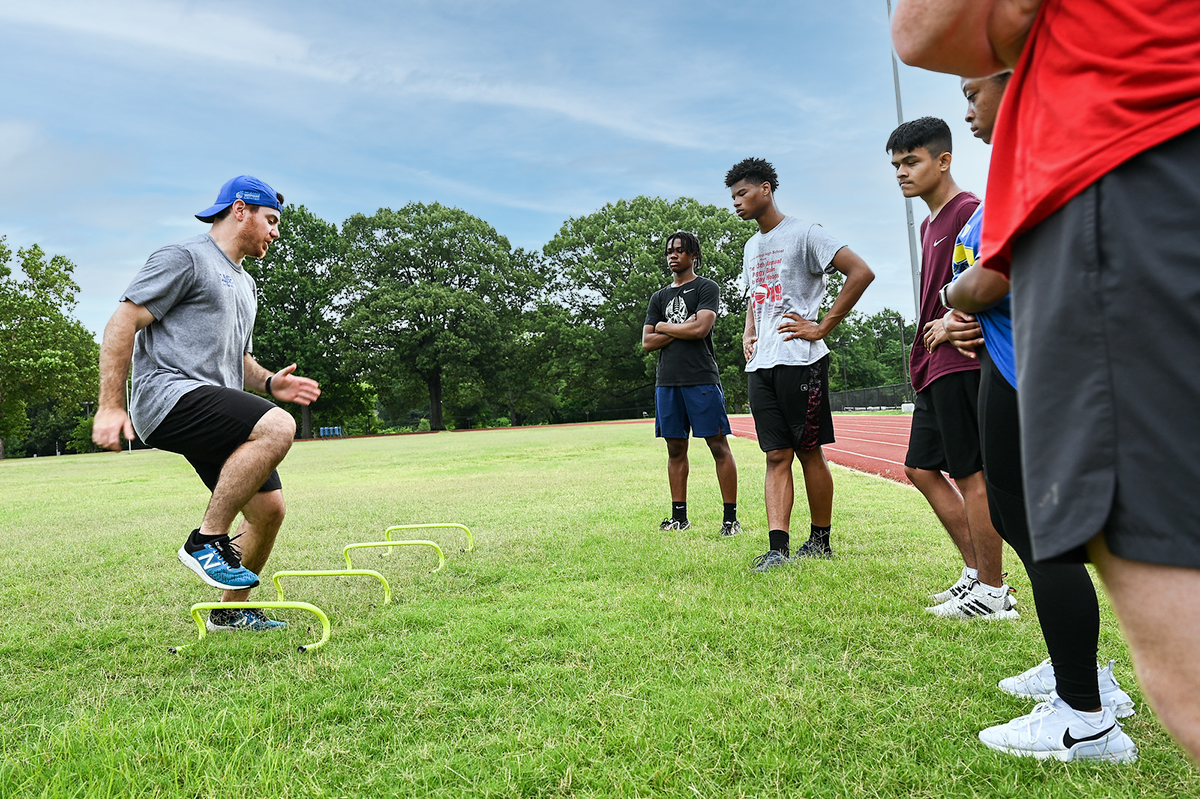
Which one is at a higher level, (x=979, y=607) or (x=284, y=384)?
(x=284, y=384)

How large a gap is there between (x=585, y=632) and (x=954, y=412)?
1972mm

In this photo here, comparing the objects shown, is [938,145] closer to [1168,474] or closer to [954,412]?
[954,412]

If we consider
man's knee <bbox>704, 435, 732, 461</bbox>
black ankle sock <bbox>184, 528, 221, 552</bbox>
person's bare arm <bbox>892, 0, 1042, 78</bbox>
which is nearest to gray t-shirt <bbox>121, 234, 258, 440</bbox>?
black ankle sock <bbox>184, 528, 221, 552</bbox>

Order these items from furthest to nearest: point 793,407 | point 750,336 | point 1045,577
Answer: point 750,336 → point 793,407 → point 1045,577

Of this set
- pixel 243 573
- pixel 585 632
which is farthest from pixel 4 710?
pixel 585 632

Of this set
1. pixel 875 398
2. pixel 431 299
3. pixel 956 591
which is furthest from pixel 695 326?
pixel 875 398

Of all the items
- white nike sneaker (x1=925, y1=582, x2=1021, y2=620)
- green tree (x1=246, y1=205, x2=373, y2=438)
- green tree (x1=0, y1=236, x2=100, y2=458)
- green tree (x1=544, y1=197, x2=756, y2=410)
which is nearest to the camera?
white nike sneaker (x1=925, y1=582, x2=1021, y2=620)

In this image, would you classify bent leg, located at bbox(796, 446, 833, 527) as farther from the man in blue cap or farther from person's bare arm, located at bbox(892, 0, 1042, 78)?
person's bare arm, located at bbox(892, 0, 1042, 78)

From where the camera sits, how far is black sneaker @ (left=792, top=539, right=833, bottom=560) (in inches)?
179

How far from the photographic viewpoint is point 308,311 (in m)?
47.6

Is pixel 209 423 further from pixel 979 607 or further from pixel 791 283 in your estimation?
pixel 979 607

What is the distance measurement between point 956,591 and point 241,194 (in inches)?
164

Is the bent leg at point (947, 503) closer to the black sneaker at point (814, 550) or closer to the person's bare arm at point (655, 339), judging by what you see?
the black sneaker at point (814, 550)

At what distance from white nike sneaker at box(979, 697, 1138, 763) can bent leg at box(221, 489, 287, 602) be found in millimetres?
3359
